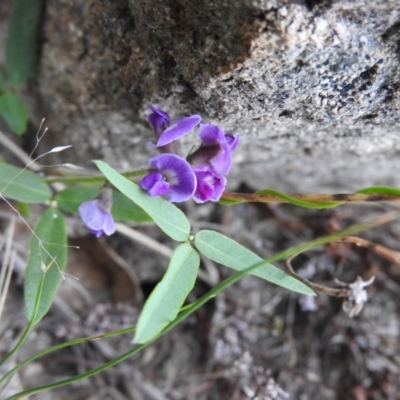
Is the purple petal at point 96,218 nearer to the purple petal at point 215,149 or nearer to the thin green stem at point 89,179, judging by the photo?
the thin green stem at point 89,179

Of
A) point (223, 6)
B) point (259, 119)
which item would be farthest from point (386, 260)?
point (223, 6)

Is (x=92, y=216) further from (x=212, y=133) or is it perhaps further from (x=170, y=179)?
(x=212, y=133)

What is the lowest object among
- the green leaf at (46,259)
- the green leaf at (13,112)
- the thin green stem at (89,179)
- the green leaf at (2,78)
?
the green leaf at (46,259)

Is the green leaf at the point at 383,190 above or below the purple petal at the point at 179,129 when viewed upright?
above

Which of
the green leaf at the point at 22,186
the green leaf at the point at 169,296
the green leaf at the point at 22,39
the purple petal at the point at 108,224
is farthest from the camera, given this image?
the green leaf at the point at 22,39

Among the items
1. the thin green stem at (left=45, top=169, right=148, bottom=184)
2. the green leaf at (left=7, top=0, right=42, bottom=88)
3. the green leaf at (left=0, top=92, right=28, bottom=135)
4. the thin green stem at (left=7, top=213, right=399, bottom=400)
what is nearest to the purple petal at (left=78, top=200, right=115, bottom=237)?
the thin green stem at (left=45, top=169, right=148, bottom=184)

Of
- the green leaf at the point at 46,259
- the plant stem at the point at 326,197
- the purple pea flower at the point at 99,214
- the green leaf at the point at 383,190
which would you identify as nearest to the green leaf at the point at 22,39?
the green leaf at the point at 46,259

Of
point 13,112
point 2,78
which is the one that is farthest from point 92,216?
point 2,78

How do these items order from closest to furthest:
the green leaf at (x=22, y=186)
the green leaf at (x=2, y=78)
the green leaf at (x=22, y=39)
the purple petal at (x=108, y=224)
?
the purple petal at (x=108, y=224) < the green leaf at (x=22, y=186) < the green leaf at (x=22, y=39) < the green leaf at (x=2, y=78)
